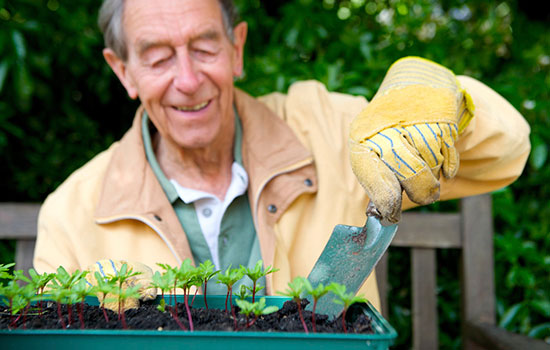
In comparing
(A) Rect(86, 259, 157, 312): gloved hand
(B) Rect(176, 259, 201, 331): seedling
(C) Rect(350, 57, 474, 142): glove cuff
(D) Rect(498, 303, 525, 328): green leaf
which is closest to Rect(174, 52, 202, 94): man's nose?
(C) Rect(350, 57, 474, 142): glove cuff

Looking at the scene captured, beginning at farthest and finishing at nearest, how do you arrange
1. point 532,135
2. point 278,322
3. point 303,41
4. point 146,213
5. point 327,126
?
point 303,41
point 532,135
point 327,126
point 146,213
point 278,322

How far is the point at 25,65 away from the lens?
1.78 m

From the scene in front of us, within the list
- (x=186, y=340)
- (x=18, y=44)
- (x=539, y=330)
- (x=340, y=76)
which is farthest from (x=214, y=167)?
(x=539, y=330)

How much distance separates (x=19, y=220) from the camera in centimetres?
155

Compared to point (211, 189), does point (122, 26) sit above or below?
above

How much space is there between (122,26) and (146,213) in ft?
1.68

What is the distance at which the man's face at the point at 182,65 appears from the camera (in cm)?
125

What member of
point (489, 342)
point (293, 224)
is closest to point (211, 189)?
point (293, 224)

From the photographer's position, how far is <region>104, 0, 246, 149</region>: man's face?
125 centimetres

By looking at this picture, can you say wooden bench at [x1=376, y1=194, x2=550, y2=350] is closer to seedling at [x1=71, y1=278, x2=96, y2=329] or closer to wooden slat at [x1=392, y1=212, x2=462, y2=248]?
wooden slat at [x1=392, y1=212, x2=462, y2=248]

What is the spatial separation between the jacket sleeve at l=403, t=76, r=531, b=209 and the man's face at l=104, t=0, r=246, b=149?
608mm

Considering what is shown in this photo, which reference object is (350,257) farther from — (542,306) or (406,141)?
(542,306)

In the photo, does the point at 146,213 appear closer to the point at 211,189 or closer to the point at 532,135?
the point at 211,189

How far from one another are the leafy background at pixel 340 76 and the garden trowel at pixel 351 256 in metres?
1.03
